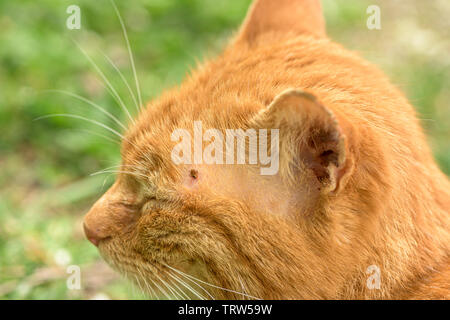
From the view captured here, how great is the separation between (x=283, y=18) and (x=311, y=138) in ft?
3.92

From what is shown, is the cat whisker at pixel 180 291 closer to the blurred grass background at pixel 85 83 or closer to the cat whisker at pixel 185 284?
the cat whisker at pixel 185 284

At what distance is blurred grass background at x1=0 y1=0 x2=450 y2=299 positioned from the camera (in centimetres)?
369

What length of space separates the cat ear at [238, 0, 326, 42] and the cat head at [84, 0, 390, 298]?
42cm

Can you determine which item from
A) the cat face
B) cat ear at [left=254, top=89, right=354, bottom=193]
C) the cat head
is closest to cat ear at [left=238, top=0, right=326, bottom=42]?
the cat head

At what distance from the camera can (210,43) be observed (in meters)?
6.23

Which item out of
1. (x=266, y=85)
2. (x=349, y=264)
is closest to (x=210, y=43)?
(x=266, y=85)

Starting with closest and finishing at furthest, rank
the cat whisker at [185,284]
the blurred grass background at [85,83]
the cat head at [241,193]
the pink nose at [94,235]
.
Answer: the cat head at [241,193], the cat whisker at [185,284], the pink nose at [94,235], the blurred grass background at [85,83]

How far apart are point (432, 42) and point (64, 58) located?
349cm

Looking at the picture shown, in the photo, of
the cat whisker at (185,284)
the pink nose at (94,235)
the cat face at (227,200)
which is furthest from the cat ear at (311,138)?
the pink nose at (94,235)

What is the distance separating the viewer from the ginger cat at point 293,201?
212 cm

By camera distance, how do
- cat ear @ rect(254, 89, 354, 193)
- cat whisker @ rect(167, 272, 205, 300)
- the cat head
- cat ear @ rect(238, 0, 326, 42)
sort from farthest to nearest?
1. cat ear @ rect(238, 0, 326, 42)
2. cat whisker @ rect(167, 272, 205, 300)
3. the cat head
4. cat ear @ rect(254, 89, 354, 193)

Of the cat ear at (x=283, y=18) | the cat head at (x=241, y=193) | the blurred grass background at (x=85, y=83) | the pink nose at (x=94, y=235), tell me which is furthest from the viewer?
the blurred grass background at (x=85, y=83)

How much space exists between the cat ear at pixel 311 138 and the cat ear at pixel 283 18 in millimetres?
1032

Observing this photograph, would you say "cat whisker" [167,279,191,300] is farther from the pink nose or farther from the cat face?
the pink nose
